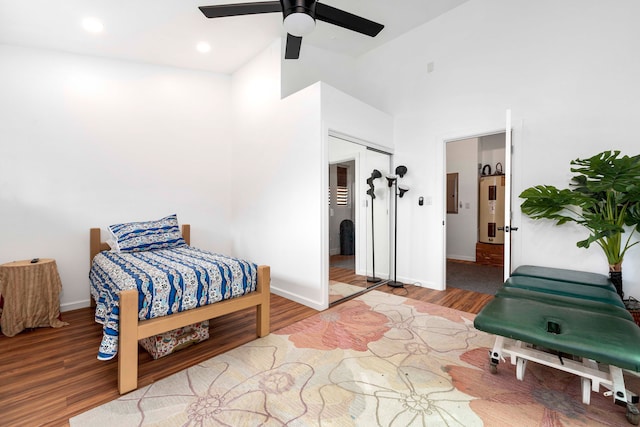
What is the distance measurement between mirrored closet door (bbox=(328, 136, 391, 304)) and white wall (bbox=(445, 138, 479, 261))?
3084mm

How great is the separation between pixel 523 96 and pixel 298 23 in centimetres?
277

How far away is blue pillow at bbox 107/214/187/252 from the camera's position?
10.3 ft

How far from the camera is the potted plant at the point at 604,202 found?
235 cm

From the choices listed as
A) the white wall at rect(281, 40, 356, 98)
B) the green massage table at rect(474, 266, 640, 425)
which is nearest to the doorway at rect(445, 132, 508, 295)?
the white wall at rect(281, 40, 356, 98)

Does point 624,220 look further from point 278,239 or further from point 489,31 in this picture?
point 278,239

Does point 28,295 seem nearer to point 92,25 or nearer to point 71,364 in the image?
point 71,364

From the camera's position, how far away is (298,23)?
2.04m

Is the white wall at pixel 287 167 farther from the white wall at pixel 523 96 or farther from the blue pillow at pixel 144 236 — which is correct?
the blue pillow at pixel 144 236

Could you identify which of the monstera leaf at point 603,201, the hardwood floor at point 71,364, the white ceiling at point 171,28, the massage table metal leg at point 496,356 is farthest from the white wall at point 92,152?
the monstera leaf at point 603,201

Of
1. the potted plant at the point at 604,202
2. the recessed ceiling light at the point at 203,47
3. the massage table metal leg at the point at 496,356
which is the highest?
the recessed ceiling light at the point at 203,47

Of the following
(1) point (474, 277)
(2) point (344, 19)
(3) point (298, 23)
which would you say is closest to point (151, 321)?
(3) point (298, 23)

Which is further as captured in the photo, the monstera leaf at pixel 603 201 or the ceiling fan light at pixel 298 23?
the monstera leaf at pixel 603 201

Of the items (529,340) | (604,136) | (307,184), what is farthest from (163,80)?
(604,136)

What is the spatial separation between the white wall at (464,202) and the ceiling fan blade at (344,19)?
15.5 feet
